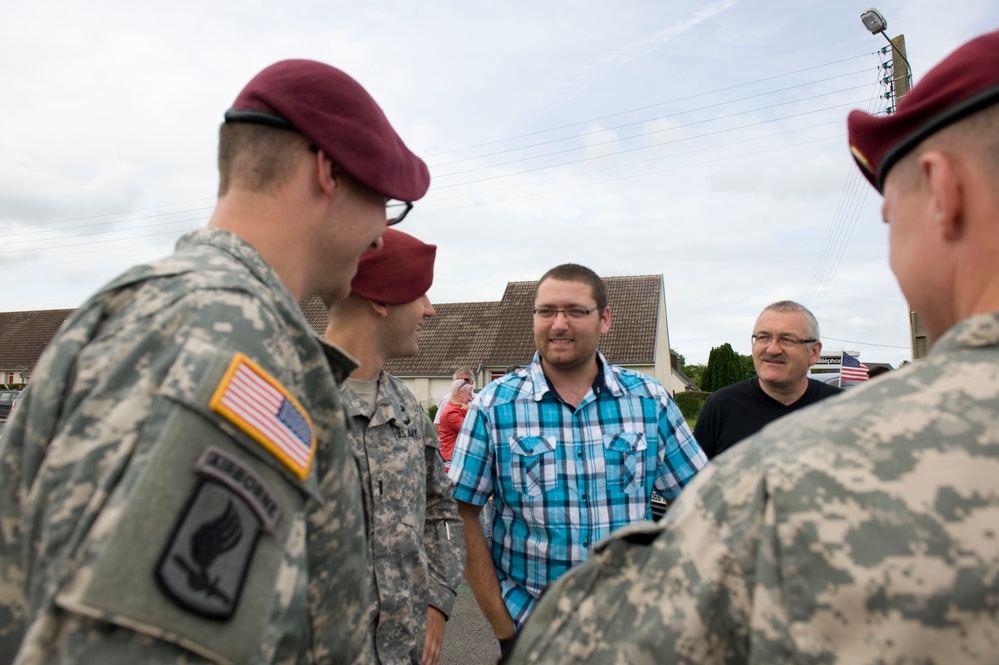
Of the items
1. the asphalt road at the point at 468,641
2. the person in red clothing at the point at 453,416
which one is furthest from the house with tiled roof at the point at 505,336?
the asphalt road at the point at 468,641

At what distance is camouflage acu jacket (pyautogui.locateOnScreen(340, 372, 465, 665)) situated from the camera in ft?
8.56

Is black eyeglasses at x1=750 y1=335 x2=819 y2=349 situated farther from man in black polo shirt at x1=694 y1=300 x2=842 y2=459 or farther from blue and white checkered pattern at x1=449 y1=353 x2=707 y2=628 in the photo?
blue and white checkered pattern at x1=449 y1=353 x2=707 y2=628

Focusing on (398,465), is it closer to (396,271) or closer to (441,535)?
(441,535)

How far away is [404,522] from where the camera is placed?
272 centimetres

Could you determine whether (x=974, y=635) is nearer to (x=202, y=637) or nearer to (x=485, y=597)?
(x=202, y=637)

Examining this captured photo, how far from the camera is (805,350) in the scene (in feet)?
14.8

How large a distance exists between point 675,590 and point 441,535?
2.17 meters

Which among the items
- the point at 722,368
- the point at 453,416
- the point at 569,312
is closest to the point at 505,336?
the point at 722,368

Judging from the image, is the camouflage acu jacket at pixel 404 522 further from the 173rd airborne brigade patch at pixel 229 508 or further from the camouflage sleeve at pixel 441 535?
the 173rd airborne brigade patch at pixel 229 508

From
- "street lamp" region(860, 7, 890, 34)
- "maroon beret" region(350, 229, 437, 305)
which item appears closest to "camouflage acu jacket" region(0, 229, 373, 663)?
"maroon beret" region(350, 229, 437, 305)

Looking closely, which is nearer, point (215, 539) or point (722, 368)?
point (215, 539)

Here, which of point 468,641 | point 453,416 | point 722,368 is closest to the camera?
point 468,641

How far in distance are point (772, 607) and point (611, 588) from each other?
247 mm

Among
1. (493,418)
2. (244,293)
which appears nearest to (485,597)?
(493,418)
